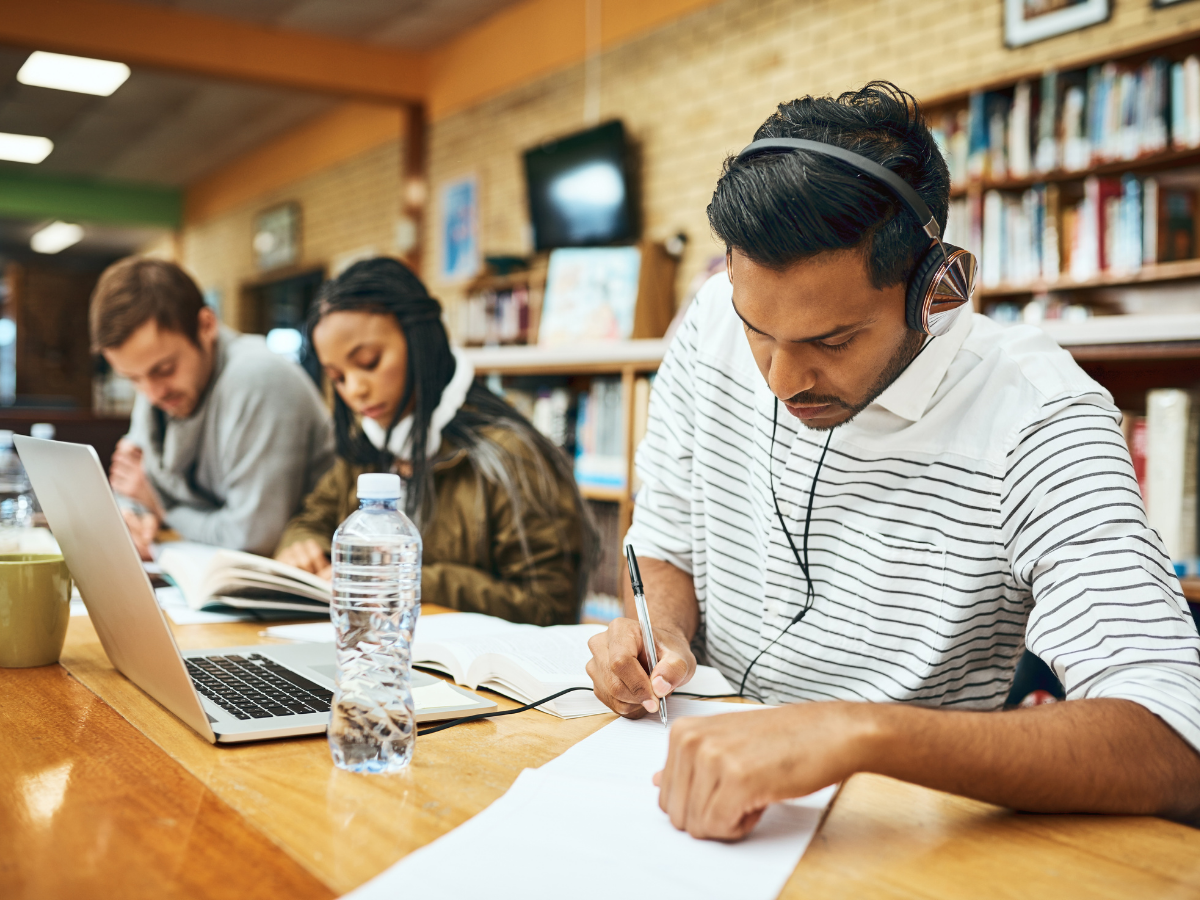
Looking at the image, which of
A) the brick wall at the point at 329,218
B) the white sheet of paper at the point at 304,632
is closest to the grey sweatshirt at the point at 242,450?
the white sheet of paper at the point at 304,632

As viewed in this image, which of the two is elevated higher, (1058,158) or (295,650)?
(1058,158)

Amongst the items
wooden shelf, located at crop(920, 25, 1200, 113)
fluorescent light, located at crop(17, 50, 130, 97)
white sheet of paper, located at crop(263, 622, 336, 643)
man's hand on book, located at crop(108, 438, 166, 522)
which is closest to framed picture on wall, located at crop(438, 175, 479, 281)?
fluorescent light, located at crop(17, 50, 130, 97)

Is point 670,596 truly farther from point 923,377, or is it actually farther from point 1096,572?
point 1096,572

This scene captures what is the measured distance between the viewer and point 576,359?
10.6ft

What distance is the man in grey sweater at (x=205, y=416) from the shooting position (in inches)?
88.3

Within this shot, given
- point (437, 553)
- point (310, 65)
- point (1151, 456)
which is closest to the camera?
point (437, 553)

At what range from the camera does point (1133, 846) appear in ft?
2.41

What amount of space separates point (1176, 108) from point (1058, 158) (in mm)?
353

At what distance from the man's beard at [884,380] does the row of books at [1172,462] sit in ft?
4.80

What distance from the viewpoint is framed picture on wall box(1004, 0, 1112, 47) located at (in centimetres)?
328

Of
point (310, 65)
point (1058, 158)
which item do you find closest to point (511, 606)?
point (1058, 158)

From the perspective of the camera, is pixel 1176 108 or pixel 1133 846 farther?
pixel 1176 108

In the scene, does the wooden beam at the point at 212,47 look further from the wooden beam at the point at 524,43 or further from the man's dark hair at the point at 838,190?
the man's dark hair at the point at 838,190

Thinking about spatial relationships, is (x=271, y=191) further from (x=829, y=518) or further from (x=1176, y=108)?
(x=829, y=518)
